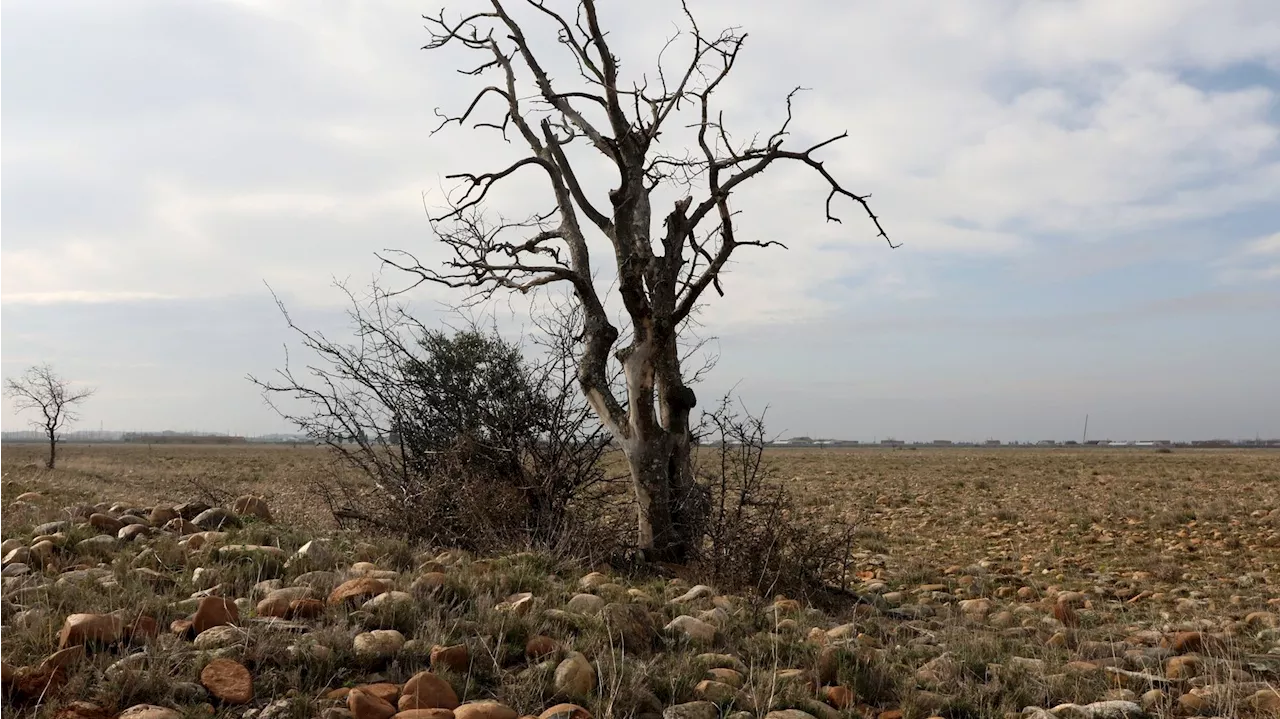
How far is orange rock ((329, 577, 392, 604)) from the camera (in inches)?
196

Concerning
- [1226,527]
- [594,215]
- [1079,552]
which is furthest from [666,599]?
[1226,527]

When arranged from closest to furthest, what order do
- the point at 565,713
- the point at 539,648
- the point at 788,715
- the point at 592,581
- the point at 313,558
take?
the point at 565,713 → the point at 788,715 → the point at 539,648 → the point at 313,558 → the point at 592,581

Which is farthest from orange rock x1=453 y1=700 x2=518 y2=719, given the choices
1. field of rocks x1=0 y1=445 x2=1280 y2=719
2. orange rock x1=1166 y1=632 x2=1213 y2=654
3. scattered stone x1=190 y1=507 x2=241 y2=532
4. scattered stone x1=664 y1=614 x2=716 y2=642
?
orange rock x1=1166 y1=632 x2=1213 y2=654

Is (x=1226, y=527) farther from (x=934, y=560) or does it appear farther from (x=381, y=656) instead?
(x=381, y=656)

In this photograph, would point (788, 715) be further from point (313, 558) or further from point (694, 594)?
point (313, 558)

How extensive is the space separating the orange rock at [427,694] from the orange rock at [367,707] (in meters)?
0.09

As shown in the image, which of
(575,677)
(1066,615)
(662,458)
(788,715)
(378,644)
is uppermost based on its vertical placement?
(662,458)

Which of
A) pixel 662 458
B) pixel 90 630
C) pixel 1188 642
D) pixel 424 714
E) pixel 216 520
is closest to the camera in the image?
pixel 424 714

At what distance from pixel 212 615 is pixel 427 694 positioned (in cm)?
141

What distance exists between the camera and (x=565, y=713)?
3758 millimetres

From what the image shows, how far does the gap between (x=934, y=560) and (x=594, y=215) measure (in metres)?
6.66

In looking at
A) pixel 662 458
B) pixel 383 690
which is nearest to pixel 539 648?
pixel 383 690

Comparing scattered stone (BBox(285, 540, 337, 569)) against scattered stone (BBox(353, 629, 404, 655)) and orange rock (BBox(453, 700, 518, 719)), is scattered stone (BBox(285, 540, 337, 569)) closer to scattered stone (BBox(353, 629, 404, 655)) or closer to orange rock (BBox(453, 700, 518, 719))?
scattered stone (BBox(353, 629, 404, 655))

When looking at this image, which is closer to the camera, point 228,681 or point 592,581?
point 228,681
